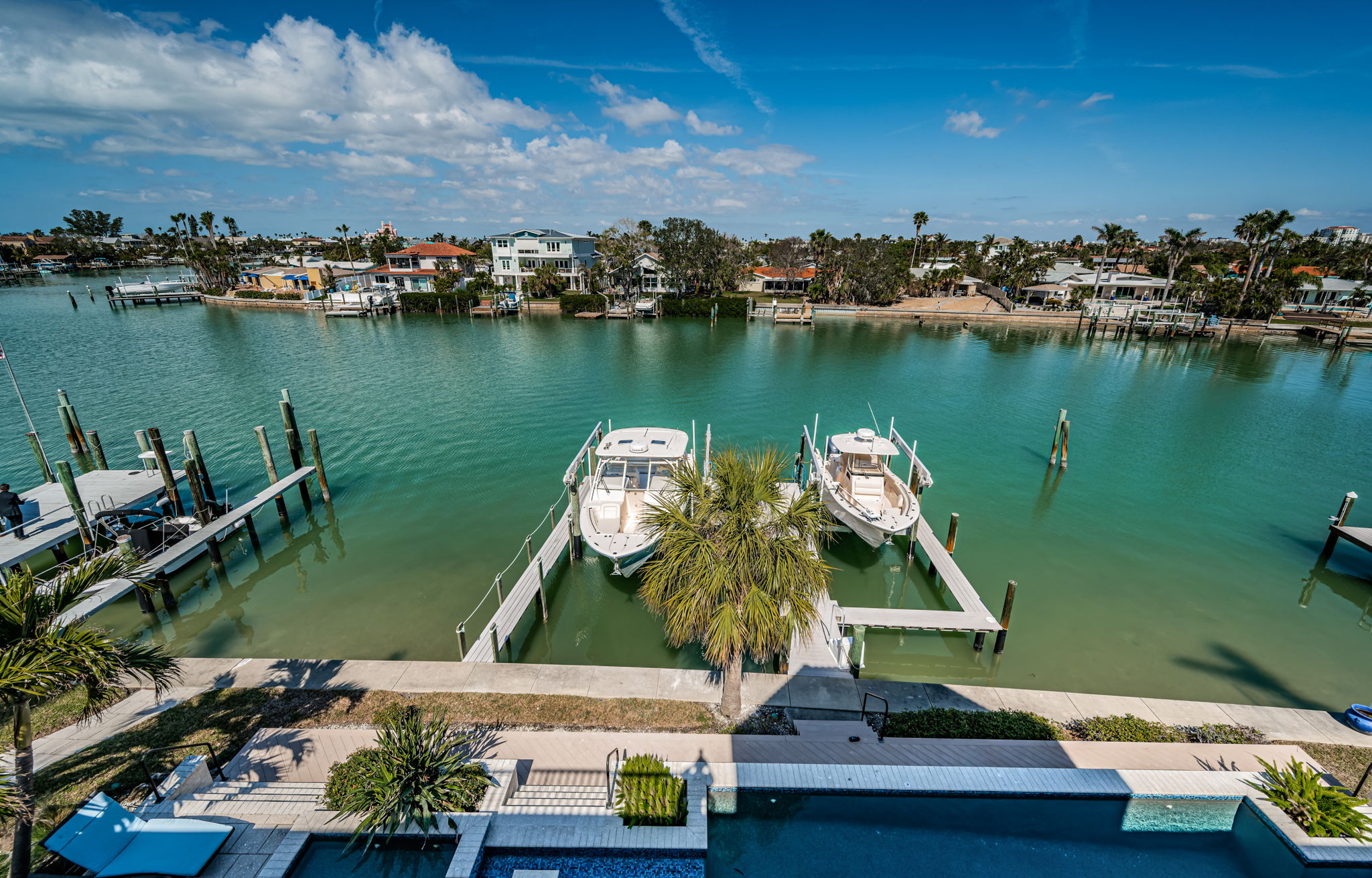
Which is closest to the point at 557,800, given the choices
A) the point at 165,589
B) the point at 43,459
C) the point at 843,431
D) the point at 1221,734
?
the point at 1221,734

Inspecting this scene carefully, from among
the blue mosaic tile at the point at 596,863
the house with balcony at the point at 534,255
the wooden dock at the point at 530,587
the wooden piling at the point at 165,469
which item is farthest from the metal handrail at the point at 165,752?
the house with balcony at the point at 534,255

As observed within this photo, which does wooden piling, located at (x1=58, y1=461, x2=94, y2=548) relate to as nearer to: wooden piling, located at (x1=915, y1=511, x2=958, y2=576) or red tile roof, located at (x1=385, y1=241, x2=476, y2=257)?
wooden piling, located at (x1=915, y1=511, x2=958, y2=576)

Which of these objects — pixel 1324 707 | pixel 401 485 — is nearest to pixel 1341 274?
pixel 1324 707

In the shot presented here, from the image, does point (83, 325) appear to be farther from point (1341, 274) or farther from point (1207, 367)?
point (1341, 274)

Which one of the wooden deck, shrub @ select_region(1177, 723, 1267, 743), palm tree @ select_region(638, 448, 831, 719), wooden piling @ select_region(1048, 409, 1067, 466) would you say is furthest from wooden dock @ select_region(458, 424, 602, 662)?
wooden piling @ select_region(1048, 409, 1067, 466)

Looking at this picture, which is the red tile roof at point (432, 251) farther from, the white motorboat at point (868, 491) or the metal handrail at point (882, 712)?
the metal handrail at point (882, 712)
